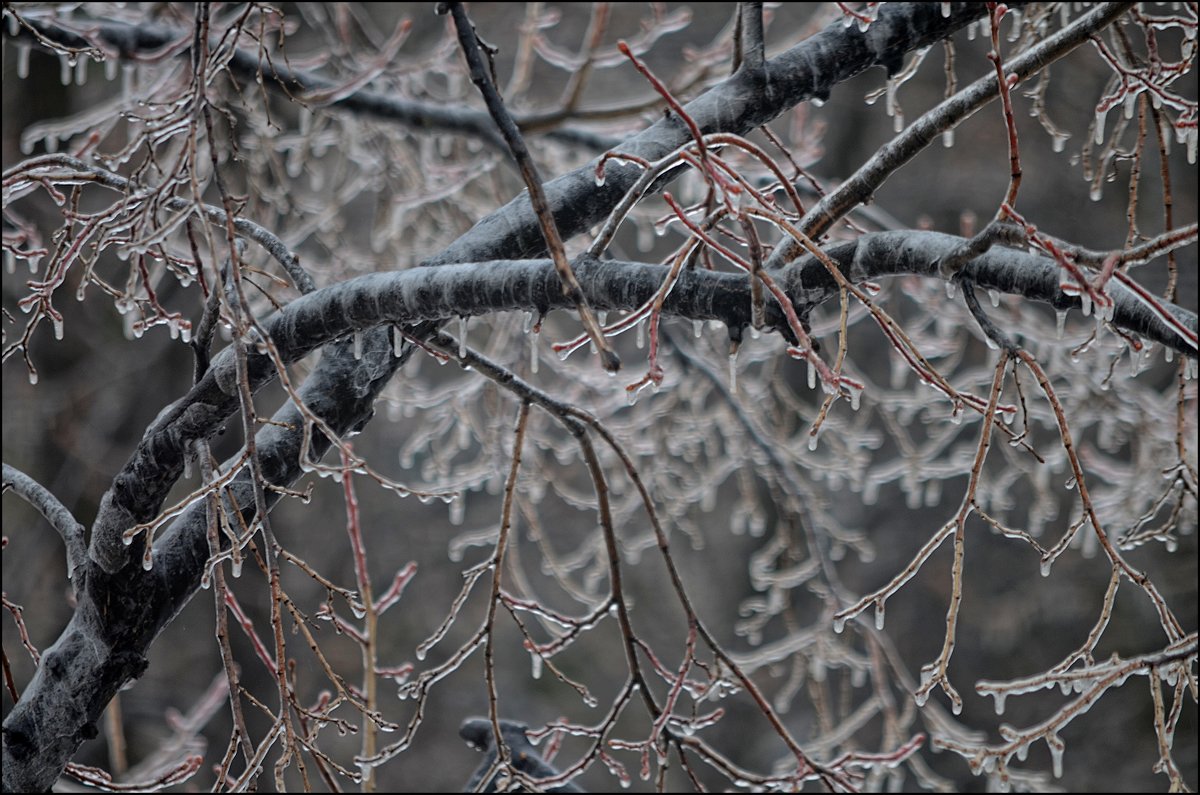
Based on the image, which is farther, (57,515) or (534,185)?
(57,515)

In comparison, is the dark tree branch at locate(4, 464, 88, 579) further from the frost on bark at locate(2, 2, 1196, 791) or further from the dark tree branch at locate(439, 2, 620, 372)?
the dark tree branch at locate(439, 2, 620, 372)

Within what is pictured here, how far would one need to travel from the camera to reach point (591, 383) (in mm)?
2949

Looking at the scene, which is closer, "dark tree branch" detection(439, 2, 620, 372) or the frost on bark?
"dark tree branch" detection(439, 2, 620, 372)

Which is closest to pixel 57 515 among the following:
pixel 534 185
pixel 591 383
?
pixel 534 185

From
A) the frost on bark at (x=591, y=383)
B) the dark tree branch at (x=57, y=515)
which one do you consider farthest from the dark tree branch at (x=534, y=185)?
the dark tree branch at (x=57, y=515)

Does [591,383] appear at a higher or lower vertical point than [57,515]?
higher

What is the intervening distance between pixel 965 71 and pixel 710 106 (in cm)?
538

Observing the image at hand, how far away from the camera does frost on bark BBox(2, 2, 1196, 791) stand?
105cm

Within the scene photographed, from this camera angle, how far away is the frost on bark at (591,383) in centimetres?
105

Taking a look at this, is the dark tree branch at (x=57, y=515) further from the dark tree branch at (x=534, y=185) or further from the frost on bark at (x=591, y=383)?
the dark tree branch at (x=534, y=185)

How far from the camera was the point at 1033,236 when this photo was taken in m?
0.87

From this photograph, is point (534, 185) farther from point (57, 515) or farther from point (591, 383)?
point (591, 383)

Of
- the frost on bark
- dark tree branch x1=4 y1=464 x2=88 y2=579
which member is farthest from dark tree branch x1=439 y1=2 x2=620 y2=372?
dark tree branch x1=4 y1=464 x2=88 y2=579

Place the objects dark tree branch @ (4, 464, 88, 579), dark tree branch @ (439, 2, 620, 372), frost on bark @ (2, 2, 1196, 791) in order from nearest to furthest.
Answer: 1. dark tree branch @ (439, 2, 620, 372)
2. frost on bark @ (2, 2, 1196, 791)
3. dark tree branch @ (4, 464, 88, 579)
